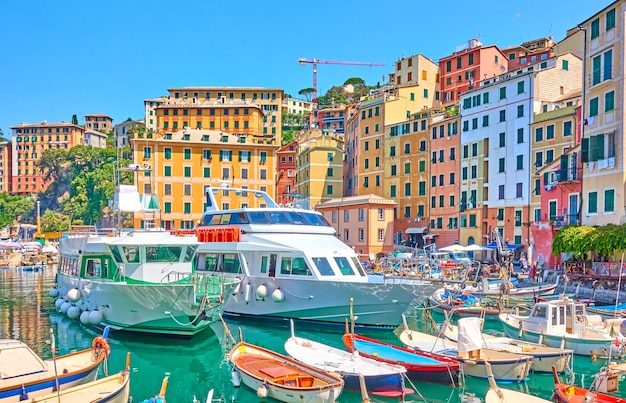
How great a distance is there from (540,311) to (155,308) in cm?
1345

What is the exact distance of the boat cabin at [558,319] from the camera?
19234 mm

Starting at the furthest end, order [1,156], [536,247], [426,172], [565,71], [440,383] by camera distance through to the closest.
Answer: [1,156] < [426,172] < [565,71] < [536,247] < [440,383]

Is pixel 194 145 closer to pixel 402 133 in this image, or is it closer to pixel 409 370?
pixel 402 133

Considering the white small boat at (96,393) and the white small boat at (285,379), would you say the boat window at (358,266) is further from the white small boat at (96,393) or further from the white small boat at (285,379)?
the white small boat at (96,393)

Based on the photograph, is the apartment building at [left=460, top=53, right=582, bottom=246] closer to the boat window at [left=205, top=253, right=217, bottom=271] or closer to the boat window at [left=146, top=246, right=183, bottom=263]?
the boat window at [left=205, top=253, right=217, bottom=271]

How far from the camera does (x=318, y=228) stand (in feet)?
86.0

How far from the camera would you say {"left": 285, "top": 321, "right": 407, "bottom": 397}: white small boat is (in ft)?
46.4

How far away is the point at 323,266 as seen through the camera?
23.0 metres

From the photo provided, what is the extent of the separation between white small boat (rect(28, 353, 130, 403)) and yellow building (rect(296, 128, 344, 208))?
53947 mm

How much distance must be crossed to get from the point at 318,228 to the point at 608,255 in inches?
620

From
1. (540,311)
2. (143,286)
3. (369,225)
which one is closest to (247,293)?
(143,286)

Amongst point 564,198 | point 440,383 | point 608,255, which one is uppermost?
point 564,198

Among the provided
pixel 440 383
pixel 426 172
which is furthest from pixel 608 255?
pixel 426 172

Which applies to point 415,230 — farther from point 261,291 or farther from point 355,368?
point 355,368
